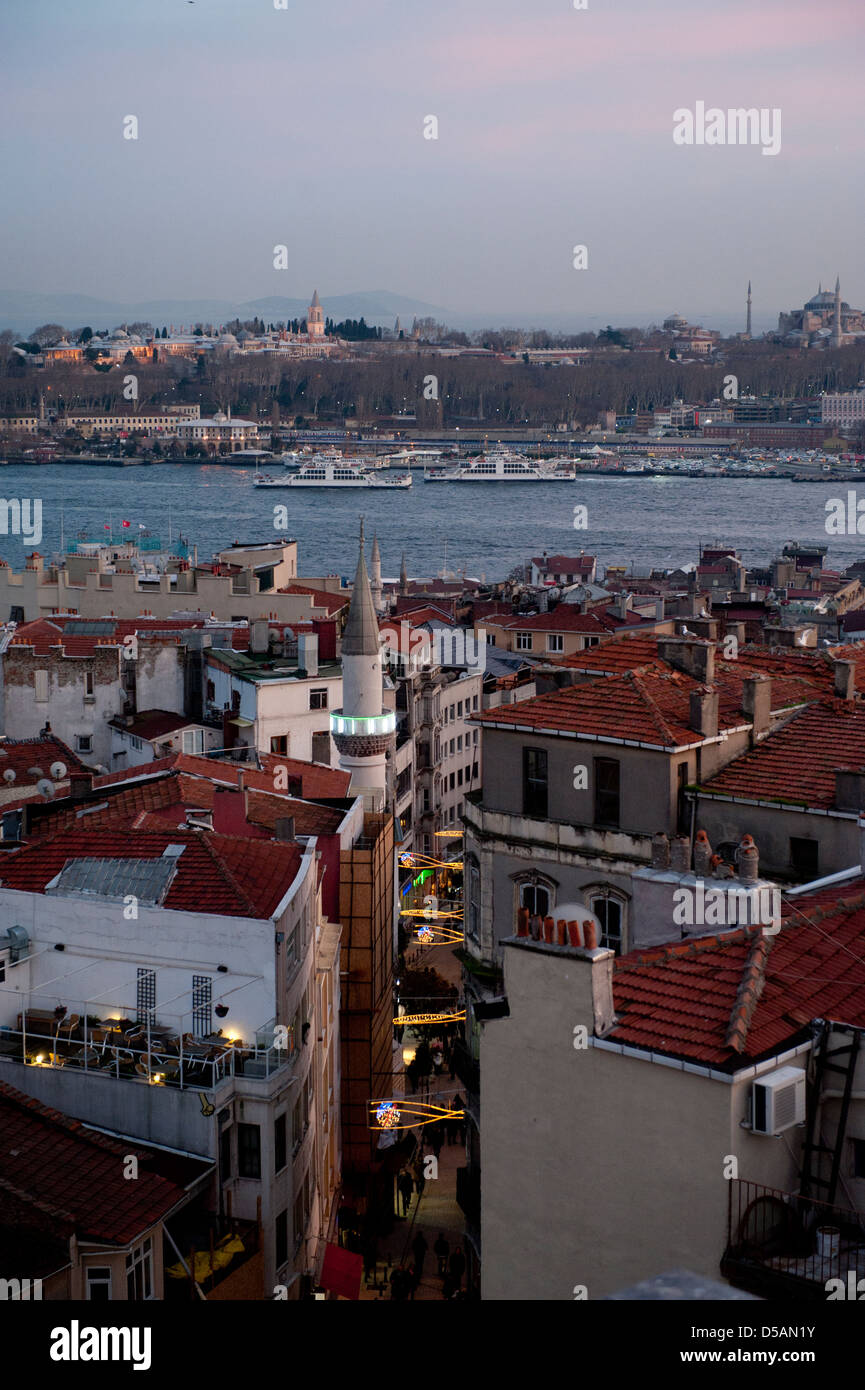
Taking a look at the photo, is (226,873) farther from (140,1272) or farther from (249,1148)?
(140,1272)

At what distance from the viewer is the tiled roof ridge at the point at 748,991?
3635 millimetres

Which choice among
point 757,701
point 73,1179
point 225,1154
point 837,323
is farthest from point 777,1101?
point 837,323

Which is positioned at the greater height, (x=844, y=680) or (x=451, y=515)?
(x=844, y=680)

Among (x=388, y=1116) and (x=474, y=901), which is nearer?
(x=474, y=901)

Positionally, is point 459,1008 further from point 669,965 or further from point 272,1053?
point 669,965

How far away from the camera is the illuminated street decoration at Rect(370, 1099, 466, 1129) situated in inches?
312

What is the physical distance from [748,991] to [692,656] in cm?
336

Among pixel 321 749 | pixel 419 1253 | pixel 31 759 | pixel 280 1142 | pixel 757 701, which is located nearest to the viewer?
pixel 280 1142

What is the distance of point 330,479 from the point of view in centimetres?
9112

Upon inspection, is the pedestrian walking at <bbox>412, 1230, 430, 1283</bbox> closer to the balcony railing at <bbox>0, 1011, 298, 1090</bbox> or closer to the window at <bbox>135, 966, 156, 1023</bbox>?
the balcony railing at <bbox>0, 1011, 298, 1090</bbox>

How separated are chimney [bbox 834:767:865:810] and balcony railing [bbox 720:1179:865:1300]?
7.45ft

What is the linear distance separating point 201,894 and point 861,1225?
111 inches

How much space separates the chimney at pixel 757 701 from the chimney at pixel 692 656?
28 centimetres

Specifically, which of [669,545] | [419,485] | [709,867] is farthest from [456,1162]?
[419,485]
